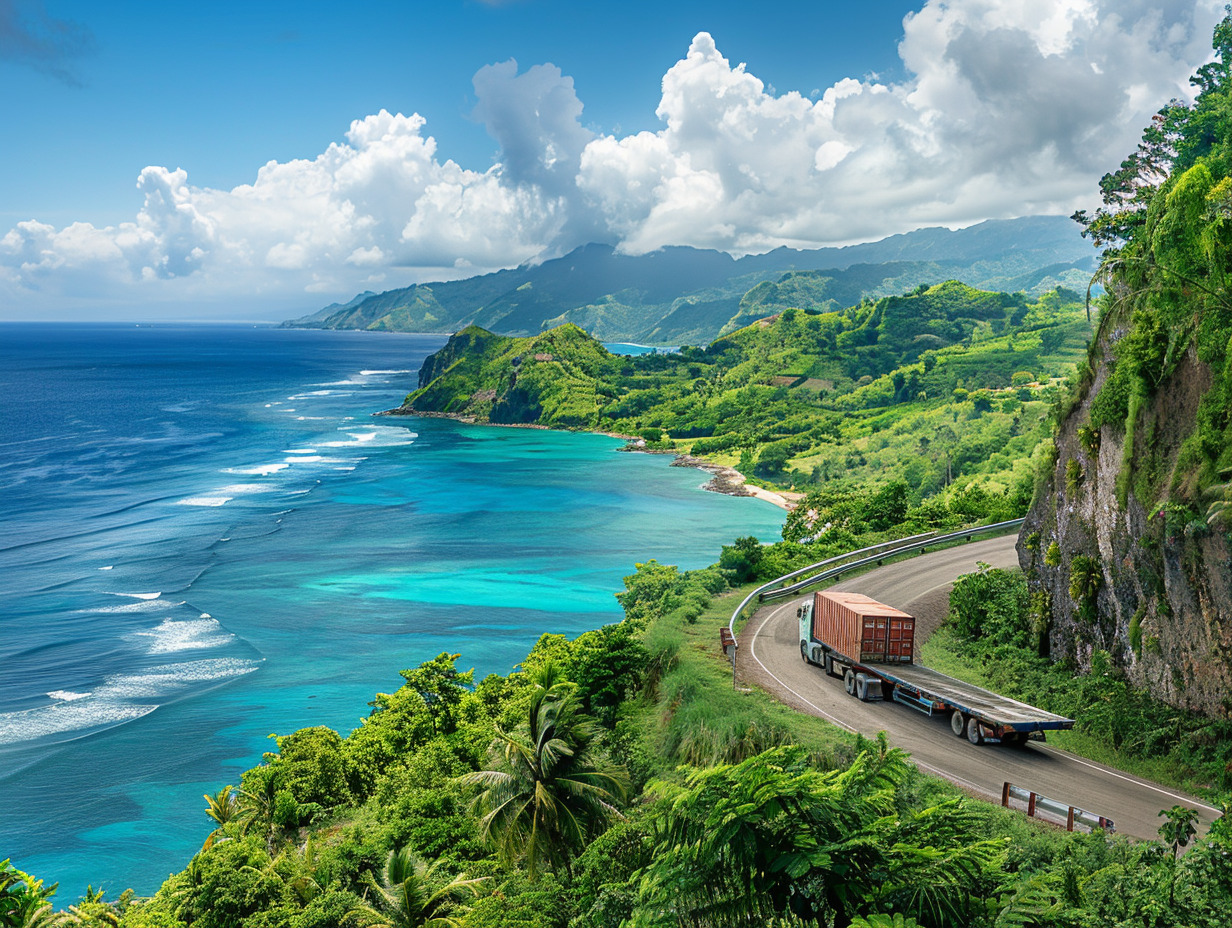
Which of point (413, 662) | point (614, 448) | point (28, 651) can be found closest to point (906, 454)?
point (614, 448)

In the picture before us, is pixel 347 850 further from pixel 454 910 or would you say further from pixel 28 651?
pixel 28 651

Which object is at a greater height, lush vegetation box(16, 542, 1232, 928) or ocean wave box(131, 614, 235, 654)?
lush vegetation box(16, 542, 1232, 928)

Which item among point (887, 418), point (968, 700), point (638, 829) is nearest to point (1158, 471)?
point (968, 700)

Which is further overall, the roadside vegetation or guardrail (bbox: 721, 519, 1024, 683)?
guardrail (bbox: 721, 519, 1024, 683)

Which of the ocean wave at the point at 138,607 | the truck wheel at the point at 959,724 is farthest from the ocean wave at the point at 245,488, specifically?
the truck wheel at the point at 959,724

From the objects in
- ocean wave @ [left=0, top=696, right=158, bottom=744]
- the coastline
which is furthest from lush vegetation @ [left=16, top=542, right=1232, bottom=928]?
the coastline

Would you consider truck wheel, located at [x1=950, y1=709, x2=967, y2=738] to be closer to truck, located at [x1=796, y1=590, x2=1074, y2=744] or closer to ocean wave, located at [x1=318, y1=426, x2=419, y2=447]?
truck, located at [x1=796, y1=590, x2=1074, y2=744]

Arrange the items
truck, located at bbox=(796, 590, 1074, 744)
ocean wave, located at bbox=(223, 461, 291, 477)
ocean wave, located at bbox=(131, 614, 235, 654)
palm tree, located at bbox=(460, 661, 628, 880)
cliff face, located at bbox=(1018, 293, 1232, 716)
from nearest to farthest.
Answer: cliff face, located at bbox=(1018, 293, 1232, 716), palm tree, located at bbox=(460, 661, 628, 880), truck, located at bbox=(796, 590, 1074, 744), ocean wave, located at bbox=(131, 614, 235, 654), ocean wave, located at bbox=(223, 461, 291, 477)
